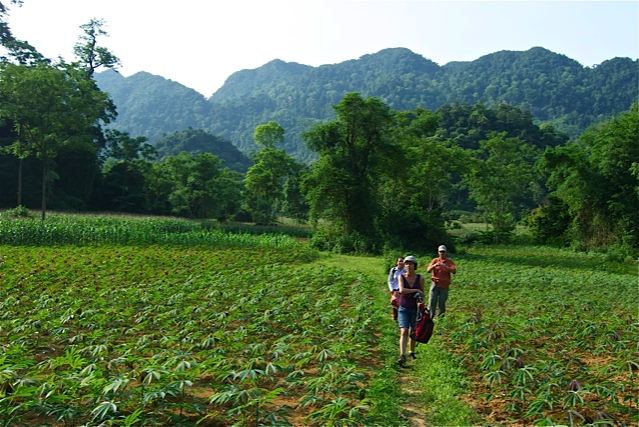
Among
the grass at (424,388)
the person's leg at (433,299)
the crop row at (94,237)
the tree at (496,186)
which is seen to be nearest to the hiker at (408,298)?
the grass at (424,388)

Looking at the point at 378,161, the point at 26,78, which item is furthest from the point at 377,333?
the point at 26,78

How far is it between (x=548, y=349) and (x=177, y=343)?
548 cm

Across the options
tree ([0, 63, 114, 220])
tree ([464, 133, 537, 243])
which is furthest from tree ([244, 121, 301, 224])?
tree ([464, 133, 537, 243])

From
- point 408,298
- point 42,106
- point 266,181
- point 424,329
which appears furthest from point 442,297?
point 266,181

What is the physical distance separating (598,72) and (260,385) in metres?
148

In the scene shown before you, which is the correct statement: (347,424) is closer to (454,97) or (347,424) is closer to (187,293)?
(187,293)

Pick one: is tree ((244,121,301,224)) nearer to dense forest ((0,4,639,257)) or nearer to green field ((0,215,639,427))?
dense forest ((0,4,639,257))

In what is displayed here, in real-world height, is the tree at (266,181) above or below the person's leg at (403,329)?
above

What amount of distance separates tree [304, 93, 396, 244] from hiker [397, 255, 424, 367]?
19.0 meters

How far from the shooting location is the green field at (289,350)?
4180 millimetres

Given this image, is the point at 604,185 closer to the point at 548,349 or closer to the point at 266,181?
the point at 548,349

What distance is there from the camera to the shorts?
6.55 m

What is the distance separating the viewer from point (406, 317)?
6.58 meters

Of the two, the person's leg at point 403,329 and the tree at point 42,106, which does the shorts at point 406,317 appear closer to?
the person's leg at point 403,329
